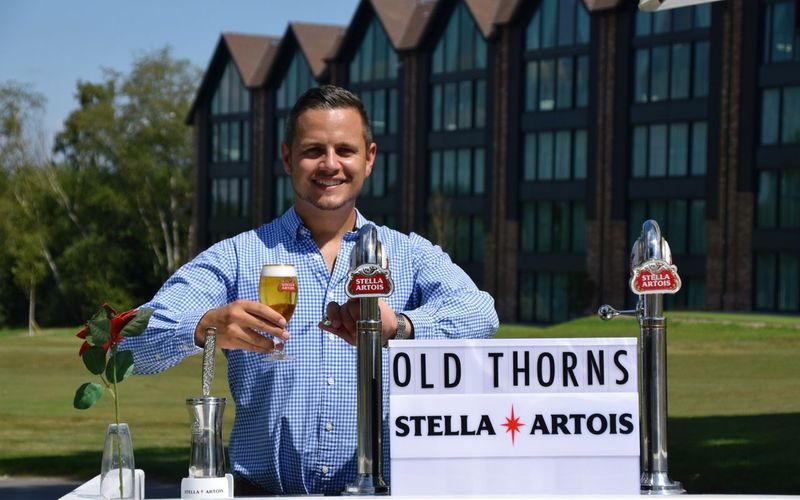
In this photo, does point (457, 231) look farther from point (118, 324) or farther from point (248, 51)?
point (118, 324)

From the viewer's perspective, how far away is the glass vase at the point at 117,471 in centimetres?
361

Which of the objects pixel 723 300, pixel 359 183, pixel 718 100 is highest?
pixel 718 100

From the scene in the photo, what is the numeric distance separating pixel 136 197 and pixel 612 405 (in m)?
81.3

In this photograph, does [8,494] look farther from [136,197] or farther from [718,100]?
[136,197]

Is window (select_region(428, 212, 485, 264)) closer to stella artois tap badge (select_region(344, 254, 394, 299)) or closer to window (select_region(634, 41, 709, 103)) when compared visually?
window (select_region(634, 41, 709, 103))

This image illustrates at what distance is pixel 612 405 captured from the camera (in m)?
3.62

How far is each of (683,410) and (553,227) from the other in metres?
37.0

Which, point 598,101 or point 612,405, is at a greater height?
point 598,101

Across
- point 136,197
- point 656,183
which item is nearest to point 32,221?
point 136,197

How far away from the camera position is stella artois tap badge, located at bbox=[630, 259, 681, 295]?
3.72m

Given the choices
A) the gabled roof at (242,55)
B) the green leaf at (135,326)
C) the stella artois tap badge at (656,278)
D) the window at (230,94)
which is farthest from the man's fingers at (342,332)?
the window at (230,94)

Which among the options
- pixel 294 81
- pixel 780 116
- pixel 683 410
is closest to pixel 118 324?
pixel 683 410

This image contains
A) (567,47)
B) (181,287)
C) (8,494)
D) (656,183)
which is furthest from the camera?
(567,47)

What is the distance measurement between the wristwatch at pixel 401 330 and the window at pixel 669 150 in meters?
50.5
